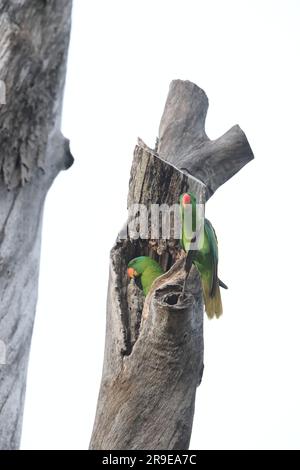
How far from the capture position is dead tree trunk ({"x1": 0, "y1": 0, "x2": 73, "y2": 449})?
1.83 meters

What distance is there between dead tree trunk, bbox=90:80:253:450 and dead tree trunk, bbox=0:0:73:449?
1390 mm

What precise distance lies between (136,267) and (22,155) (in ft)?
7.36

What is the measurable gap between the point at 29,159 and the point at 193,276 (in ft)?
6.50

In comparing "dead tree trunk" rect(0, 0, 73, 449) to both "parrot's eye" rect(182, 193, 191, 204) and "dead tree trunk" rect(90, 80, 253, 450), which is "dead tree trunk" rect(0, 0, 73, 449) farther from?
"parrot's eye" rect(182, 193, 191, 204)

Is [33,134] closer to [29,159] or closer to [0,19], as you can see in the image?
[29,159]

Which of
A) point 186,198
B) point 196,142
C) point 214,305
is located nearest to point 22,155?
point 186,198

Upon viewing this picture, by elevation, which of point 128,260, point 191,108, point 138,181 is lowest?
point 128,260

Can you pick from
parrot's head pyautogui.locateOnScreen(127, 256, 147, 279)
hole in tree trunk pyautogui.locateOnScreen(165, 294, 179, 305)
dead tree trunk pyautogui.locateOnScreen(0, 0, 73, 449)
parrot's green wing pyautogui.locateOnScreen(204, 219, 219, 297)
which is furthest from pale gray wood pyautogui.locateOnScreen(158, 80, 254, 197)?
dead tree trunk pyautogui.locateOnScreen(0, 0, 73, 449)

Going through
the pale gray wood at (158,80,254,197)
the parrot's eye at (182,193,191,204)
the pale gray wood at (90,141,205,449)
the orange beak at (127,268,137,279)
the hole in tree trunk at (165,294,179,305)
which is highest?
the pale gray wood at (158,80,254,197)

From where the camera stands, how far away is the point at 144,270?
4.07m

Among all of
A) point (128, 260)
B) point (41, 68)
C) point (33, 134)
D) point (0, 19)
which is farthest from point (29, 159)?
point (128, 260)

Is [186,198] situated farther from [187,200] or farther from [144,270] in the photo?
[144,270]

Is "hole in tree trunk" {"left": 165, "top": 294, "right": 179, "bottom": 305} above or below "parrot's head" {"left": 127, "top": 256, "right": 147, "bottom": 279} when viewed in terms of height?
below

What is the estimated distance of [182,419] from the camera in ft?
11.3
